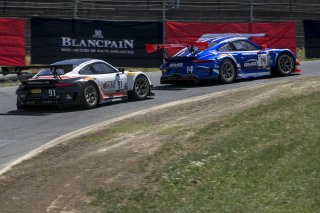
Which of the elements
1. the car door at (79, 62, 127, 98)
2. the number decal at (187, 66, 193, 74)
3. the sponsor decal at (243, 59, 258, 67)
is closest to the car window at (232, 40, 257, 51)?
the sponsor decal at (243, 59, 258, 67)

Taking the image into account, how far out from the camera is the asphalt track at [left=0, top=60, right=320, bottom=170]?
11209mm

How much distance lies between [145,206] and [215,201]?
73 cm

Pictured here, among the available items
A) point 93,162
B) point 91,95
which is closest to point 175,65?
point 91,95

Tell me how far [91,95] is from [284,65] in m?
6.81

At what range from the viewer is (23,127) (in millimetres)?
12883

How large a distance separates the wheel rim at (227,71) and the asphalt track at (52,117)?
28 cm

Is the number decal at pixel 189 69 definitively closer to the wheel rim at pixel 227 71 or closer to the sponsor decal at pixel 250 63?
the wheel rim at pixel 227 71

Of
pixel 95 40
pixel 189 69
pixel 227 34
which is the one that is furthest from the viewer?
pixel 227 34

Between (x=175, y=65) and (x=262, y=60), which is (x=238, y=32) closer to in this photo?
(x=262, y=60)

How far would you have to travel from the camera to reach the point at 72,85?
579 inches

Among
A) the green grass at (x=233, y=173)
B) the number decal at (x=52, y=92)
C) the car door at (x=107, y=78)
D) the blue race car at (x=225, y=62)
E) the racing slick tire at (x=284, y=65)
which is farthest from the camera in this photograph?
the racing slick tire at (x=284, y=65)

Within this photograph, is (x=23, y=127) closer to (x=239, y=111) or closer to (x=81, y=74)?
(x=81, y=74)

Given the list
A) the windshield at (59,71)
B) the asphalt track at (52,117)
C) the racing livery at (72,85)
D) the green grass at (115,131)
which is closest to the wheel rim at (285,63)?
the asphalt track at (52,117)

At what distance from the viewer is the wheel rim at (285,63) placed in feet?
64.4
